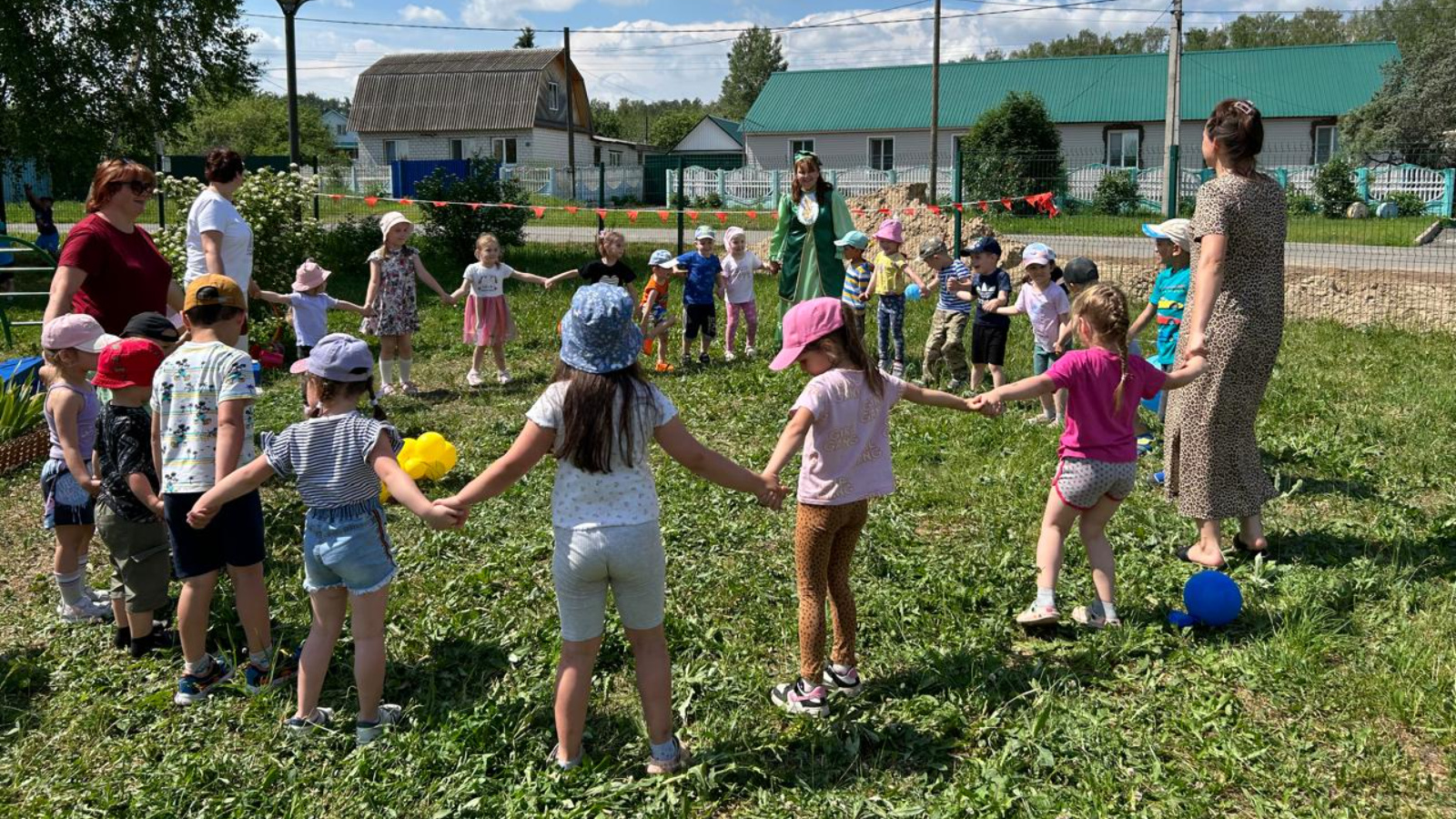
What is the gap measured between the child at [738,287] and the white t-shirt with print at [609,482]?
778 cm

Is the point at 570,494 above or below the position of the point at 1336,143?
below

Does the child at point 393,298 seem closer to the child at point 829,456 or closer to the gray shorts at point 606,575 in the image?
the child at point 829,456

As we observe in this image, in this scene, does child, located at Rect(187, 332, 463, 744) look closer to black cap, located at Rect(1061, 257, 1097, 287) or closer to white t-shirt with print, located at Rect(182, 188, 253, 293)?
white t-shirt with print, located at Rect(182, 188, 253, 293)

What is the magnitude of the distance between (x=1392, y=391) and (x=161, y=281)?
9081 millimetres

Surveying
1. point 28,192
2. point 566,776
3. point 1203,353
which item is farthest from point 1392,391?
point 28,192

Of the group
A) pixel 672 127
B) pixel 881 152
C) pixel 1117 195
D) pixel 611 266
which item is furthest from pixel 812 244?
pixel 672 127

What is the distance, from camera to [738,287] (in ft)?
36.3

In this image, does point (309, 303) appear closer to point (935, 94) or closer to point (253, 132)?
point (935, 94)

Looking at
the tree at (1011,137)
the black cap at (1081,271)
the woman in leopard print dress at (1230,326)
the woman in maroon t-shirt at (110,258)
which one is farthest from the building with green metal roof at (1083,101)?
the woman in maroon t-shirt at (110,258)

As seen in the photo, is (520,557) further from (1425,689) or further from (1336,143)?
(1336,143)

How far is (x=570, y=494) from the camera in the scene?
3320 mm

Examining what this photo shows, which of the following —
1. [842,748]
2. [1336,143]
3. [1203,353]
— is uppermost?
[1336,143]

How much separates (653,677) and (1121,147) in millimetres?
43453

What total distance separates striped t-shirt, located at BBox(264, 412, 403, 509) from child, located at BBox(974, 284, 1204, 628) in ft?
7.61
